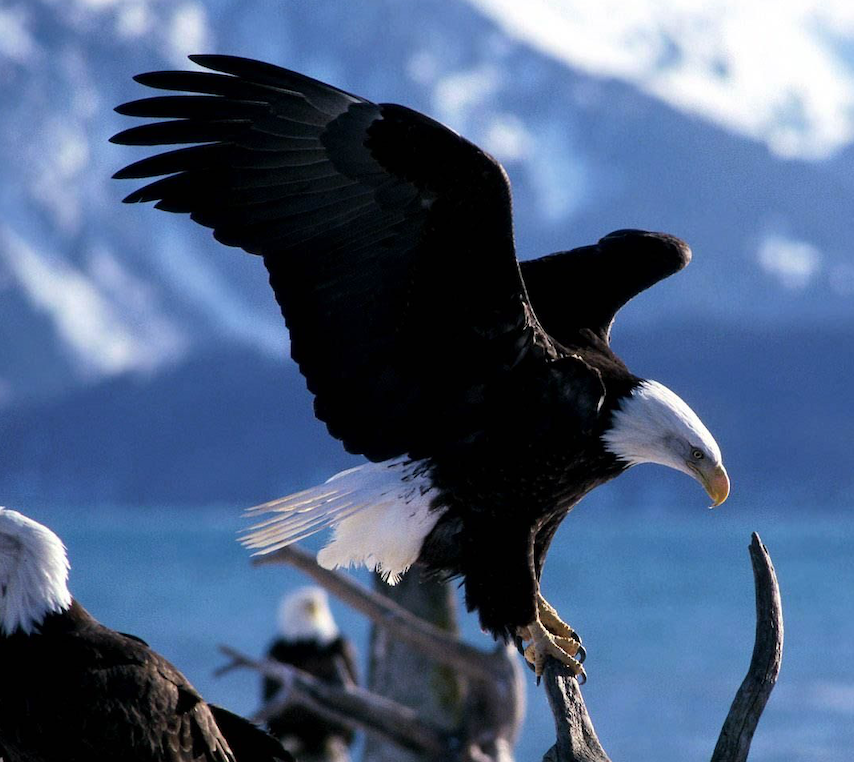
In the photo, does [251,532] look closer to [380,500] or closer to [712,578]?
[380,500]

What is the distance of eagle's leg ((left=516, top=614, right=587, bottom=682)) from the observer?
12.8 ft

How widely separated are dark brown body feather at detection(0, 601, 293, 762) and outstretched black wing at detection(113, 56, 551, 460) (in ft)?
2.77

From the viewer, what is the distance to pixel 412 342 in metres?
3.81

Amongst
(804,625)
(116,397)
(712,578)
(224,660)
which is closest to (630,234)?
(224,660)

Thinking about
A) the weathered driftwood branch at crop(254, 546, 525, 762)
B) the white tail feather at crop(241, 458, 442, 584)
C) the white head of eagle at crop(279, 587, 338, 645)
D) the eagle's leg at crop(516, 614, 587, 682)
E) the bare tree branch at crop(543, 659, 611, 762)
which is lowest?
the bare tree branch at crop(543, 659, 611, 762)

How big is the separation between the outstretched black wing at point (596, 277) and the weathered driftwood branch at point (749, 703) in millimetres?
1029

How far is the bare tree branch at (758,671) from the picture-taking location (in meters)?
3.24

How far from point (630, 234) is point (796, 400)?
270 ft

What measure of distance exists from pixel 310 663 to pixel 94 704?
551cm

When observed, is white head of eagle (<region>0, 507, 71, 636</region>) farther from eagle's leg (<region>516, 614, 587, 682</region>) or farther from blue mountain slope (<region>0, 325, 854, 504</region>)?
blue mountain slope (<region>0, 325, 854, 504</region>)

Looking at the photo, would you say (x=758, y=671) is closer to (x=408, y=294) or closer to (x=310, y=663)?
(x=408, y=294)

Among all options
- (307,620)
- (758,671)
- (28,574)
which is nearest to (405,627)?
(28,574)

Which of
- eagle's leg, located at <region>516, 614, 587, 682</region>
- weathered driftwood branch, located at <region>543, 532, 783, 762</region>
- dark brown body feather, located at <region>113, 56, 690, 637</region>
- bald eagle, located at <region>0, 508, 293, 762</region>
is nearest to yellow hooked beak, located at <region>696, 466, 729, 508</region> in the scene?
dark brown body feather, located at <region>113, 56, 690, 637</region>

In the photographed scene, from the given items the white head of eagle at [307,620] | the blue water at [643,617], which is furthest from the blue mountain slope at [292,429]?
the white head of eagle at [307,620]
